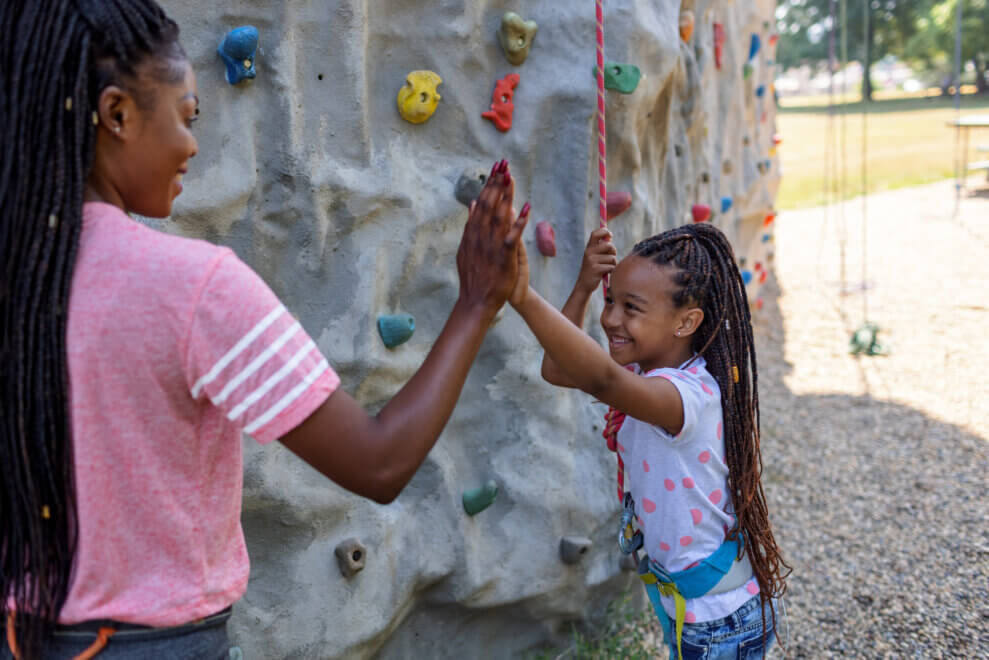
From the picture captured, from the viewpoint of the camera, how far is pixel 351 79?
96.2 inches

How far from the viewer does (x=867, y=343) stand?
22.0ft

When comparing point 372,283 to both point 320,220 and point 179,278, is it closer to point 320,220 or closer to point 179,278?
point 320,220

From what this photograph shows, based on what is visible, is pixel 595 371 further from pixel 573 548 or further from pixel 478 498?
pixel 573 548

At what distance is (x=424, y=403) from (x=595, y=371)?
584mm

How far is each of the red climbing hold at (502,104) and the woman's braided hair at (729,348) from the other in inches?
34.5

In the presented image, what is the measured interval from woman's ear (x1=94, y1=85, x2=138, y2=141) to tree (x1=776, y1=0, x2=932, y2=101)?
3175 centimetres

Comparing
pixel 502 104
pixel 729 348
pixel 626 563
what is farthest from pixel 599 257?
pixel 626 563

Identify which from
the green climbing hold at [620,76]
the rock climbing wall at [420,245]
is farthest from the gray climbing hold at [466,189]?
the green climbing hold at [620,76]

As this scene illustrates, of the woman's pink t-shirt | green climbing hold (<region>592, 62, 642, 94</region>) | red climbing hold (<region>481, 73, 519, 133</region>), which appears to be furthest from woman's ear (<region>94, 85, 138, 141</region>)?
green climbing hold (<region>592, 62, 642, 94</region>)

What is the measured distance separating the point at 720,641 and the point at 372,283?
4.02 ft

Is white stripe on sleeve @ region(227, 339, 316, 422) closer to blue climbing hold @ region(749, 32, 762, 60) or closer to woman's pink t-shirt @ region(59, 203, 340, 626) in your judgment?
woman's pink t-shirt @ region(59, 203, 340, 626)

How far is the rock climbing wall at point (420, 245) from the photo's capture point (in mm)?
2322

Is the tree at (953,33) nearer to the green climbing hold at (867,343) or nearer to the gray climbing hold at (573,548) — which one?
the green climbing hold at (867,343)

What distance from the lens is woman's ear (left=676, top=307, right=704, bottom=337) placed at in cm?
206
